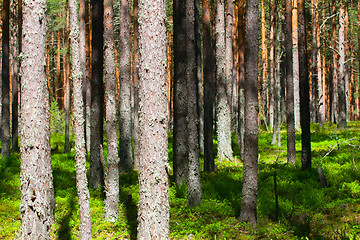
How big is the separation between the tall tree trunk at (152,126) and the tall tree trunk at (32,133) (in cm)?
146

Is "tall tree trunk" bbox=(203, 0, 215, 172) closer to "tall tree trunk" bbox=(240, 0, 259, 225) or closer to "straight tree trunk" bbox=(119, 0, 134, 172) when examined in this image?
"straight tree trunk" bbox=(119, 0, 134, 172)

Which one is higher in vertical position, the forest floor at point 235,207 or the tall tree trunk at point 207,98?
the tall tree trunk at point 207,98

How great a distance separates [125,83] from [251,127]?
15.7 feet

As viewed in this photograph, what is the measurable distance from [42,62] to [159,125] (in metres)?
1.99

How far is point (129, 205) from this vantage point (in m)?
8.24

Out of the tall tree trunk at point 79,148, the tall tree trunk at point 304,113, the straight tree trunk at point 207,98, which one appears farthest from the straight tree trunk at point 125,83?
the tall tree trunk at point 304,113

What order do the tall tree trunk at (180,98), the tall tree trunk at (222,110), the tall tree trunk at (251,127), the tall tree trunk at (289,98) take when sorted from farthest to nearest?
the tall tree trunk at (222,110) → the tall tree trunk at (289,98) → the tall tree trunk at (180,98) → the tall tree trunk at (251,127)

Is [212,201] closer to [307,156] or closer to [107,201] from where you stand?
[107,201]

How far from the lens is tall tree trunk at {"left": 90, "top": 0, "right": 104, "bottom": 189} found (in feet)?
29.1

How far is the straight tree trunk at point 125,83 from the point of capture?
9.82m

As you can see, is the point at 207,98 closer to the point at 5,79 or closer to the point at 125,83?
the point at 125,83

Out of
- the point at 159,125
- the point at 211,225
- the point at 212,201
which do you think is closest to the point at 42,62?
the point at 159,125

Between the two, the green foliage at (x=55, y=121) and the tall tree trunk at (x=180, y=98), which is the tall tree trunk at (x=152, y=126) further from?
the green foliage at (x=55, y=121)

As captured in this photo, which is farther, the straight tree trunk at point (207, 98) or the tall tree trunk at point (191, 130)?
the straight tree trunk at point (207, 98)
